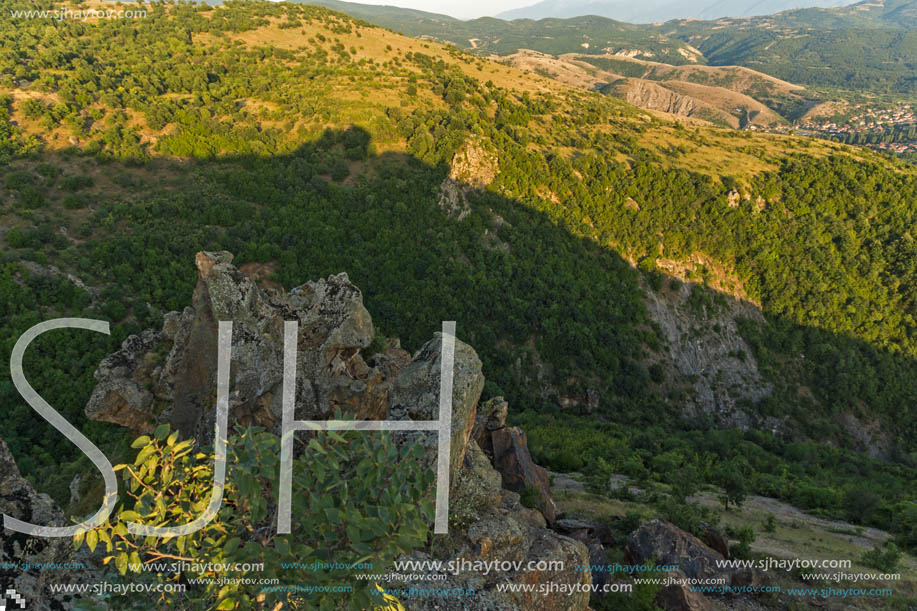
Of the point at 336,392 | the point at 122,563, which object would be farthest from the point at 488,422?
the point at 122,563

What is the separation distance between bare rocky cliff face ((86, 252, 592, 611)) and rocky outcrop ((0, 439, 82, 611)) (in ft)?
16.2

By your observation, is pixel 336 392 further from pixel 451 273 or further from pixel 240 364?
pixel 451 273

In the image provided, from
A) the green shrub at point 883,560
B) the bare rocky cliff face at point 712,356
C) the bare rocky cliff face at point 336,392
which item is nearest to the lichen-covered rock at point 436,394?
the bare rocky cliff face at point 336,392

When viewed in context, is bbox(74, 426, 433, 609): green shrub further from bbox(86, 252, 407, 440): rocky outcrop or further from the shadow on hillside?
the shadow on hillside

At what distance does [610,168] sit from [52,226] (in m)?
60.9

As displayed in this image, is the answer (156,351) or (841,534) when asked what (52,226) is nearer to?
(156,351)

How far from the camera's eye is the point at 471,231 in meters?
46.6

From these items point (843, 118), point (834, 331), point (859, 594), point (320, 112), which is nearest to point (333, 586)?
point (859, 594)

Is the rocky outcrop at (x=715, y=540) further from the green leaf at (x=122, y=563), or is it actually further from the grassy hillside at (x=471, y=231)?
the green leaf at (x=122, y=563)

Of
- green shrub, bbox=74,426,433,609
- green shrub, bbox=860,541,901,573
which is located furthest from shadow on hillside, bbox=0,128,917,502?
green shrub, bbox=74,426,433,609

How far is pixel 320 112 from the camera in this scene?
51.8 metres

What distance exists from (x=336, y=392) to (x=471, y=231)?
3576cm

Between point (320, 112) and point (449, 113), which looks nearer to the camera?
point (320, 112)

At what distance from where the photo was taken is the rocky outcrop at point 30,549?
4.69 metres
